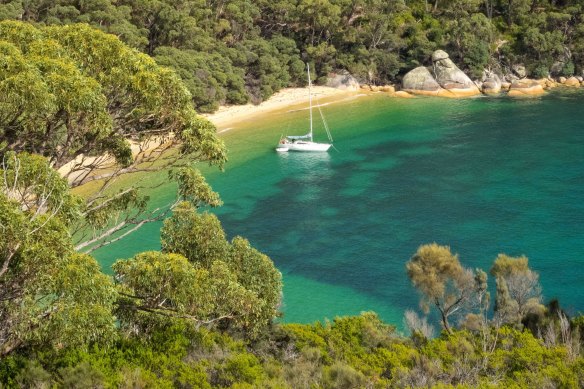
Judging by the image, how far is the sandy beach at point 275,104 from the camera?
70062 millimetres

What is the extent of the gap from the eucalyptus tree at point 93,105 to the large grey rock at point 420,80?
6823 centimetres

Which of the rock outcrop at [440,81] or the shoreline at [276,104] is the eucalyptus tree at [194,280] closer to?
the shoreline at [276,104]

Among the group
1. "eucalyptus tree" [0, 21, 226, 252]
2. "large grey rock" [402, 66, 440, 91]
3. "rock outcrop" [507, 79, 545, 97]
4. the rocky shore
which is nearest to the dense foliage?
the rocky shore

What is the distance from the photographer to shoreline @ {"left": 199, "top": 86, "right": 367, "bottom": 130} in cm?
7003

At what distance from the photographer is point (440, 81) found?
271ft

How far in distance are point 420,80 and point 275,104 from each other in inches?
779

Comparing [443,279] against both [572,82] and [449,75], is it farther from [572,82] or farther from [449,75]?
[572,82]

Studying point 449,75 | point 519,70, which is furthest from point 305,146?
point 519,70

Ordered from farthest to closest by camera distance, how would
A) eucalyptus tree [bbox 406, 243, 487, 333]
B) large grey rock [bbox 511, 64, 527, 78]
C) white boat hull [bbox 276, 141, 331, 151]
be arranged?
large grey rock [bbox 511, 64, 527, 78], white boat hull [bbox 276, 141, 331, 151], eucalyptus tree [bbox 406, 243, 487, 333]

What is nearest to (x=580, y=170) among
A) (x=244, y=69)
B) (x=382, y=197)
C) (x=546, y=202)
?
(x=546, y=202)

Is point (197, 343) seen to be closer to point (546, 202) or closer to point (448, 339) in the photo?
point (448, 339)

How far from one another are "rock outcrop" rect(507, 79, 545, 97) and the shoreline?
19.1 metres

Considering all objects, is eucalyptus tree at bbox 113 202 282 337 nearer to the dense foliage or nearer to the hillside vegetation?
the hillside vegetation

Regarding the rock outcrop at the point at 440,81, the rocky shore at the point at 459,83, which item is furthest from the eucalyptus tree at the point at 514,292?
the rock outcrop at the point at 440,81
